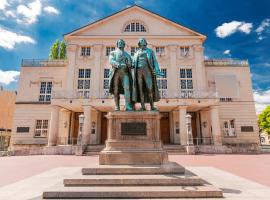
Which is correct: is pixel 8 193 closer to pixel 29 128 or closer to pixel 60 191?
pixel 60 191

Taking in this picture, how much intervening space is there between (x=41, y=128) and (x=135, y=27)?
1861 cm

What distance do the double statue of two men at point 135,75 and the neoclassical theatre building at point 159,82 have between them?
1650 centimetres

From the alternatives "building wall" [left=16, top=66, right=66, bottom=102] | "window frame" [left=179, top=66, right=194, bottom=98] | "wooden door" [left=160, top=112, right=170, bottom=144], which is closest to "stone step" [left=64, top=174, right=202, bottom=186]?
"wooden door" [left=160, top=112, right=170, bottom=144]

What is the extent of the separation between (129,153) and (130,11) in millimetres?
26291

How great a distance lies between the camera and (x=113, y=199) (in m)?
4.15

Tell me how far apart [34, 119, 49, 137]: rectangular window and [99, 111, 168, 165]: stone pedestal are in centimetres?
2121

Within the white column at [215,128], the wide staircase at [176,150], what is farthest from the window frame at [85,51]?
the white column at [215,128]

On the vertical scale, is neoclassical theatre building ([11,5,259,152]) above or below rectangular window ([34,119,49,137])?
above

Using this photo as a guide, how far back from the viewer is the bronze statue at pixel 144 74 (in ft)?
22.0

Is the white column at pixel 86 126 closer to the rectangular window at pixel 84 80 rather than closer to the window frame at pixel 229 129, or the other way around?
the rectangular window at pixel 84 80

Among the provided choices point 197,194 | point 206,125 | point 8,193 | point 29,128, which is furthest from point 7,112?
point 197,194

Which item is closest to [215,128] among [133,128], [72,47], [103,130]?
[103,130]

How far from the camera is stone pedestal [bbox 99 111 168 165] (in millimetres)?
5754

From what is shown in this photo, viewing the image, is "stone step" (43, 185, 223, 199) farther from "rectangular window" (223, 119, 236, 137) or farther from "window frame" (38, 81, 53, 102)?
"window frame" (38, 81, 53, 102)
